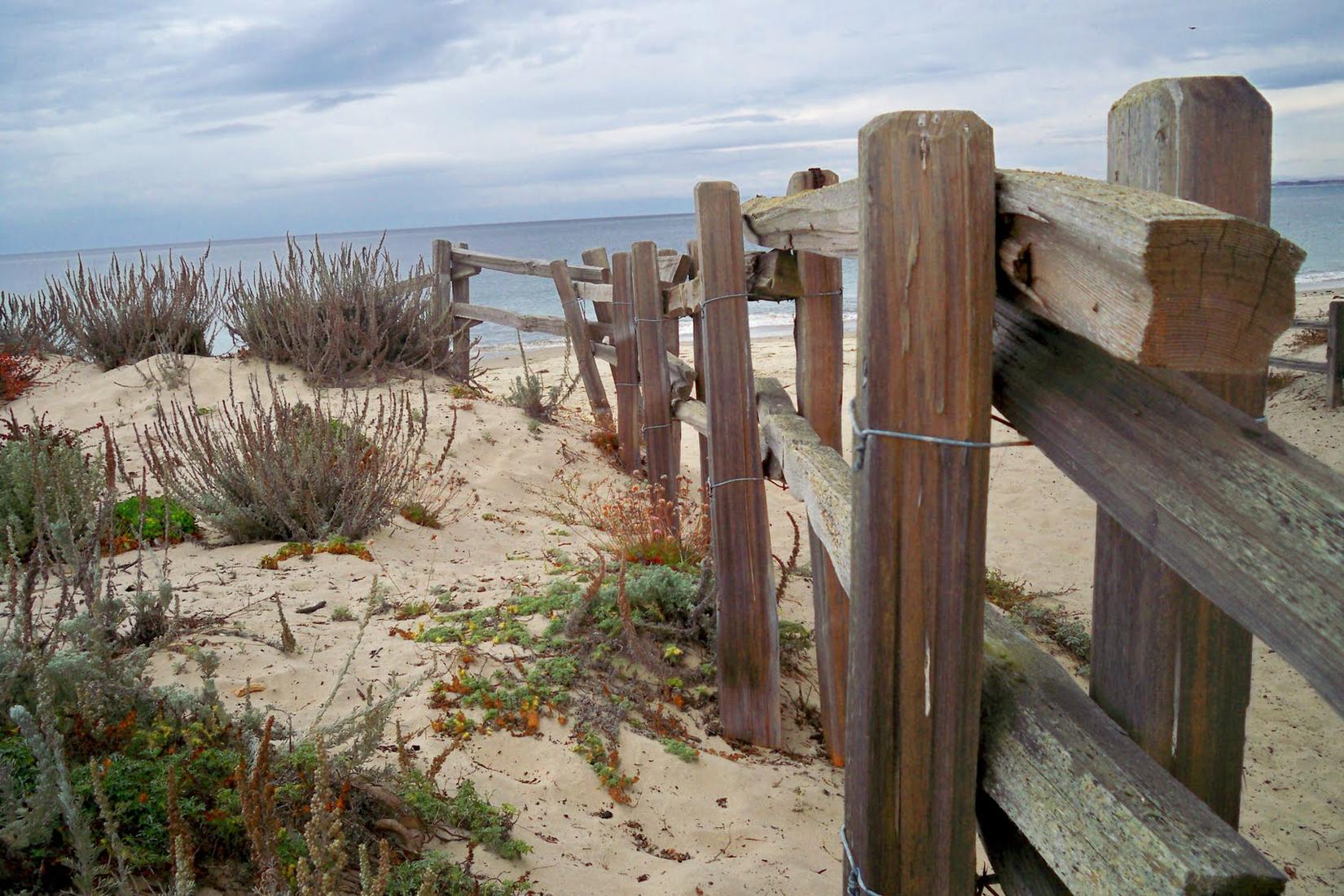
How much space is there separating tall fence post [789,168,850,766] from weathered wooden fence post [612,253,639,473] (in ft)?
11.8

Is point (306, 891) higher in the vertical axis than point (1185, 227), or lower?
lower

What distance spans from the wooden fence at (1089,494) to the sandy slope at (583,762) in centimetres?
122

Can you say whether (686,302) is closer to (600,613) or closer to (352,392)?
(600,613)

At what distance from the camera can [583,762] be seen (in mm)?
3297

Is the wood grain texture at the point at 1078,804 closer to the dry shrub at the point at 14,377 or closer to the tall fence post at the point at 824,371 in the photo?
the tall fence post at the point at 824,371

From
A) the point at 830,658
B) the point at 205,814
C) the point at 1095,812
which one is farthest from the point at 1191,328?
the point at 830,658

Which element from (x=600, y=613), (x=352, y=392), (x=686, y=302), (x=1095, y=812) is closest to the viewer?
(x=1095, y=812)

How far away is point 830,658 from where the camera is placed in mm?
3604

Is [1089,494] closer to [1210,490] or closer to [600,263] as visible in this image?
[1210,490]

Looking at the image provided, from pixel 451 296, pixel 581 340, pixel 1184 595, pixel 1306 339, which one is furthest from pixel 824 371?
pixel 1306 339

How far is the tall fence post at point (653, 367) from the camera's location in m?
5.91

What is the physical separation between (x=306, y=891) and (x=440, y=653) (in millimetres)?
2122

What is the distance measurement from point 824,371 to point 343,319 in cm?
679

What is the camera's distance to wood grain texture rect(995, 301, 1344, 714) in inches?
41.2
